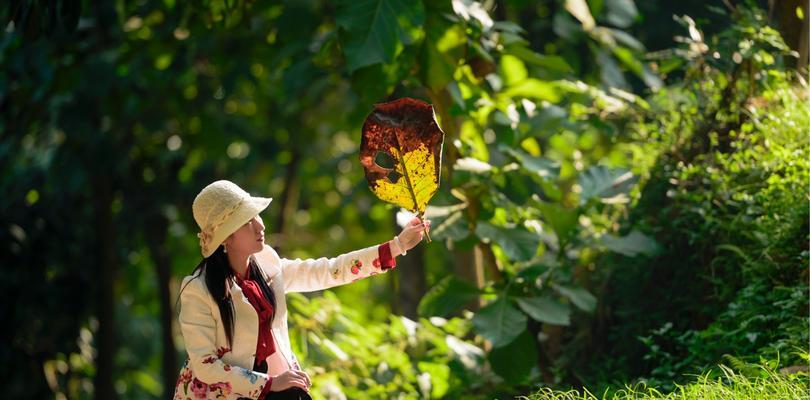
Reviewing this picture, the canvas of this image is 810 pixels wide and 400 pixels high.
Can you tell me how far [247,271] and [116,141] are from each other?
6024 mm

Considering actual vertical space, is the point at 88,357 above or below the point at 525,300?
below

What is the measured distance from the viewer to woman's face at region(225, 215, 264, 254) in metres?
3.75

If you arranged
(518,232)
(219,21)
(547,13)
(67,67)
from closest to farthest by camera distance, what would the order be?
1. (518,232)
2. (219,21)
3. (67,67)
4. (547,13)

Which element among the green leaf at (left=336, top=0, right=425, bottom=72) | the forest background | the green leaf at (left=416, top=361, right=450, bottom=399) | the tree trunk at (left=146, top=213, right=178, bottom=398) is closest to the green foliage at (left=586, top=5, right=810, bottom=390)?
the forest background

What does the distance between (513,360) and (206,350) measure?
2.14 meters

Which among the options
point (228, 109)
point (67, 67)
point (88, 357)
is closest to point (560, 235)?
point (67, 67)

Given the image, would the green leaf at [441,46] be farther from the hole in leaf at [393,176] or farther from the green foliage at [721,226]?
the hole in leaf at [393,176]

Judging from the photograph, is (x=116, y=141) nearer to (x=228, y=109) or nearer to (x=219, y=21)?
(x=228, y=109)

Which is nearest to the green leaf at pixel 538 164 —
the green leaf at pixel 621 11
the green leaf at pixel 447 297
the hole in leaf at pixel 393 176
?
the green leaf at pixel 447 297

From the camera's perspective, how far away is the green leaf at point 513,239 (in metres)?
5.36

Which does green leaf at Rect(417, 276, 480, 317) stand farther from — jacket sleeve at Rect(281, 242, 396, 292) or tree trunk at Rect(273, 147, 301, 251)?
tree trunk at Rect(273, 147, 301, 251)

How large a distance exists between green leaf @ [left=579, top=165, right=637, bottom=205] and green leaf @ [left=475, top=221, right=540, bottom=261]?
0.51 metres

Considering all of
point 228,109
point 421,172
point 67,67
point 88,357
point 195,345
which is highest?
point 421,172

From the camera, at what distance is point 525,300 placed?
5.54 meters
